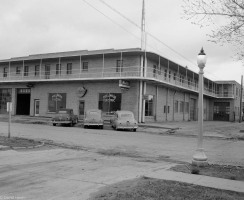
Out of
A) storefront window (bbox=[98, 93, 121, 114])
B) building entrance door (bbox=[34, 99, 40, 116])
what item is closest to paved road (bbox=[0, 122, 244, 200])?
storefront window (bbox=[98, 93, 121, 114])

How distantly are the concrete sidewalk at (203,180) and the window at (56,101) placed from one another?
3178 centimetres

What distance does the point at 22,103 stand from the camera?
4506 centimetres

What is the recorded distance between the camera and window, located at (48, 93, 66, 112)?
130 ft

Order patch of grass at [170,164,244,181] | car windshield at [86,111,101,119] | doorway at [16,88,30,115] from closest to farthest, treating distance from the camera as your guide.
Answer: patch of grass at [170,164,244,181] → car windshield at [86,111,101,119] → doorway at [16,88,30,115]

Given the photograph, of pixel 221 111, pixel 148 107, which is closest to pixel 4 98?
pixel 148 107

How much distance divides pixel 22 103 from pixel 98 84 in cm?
1392

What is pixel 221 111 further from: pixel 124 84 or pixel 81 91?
pixel 124 84

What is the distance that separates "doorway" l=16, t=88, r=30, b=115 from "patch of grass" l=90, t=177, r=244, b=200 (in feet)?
127

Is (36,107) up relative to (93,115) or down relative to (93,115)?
up

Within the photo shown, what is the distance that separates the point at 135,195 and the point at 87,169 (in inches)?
142

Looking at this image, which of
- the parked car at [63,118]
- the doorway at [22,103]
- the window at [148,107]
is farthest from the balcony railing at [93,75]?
the parked car at [63,118]

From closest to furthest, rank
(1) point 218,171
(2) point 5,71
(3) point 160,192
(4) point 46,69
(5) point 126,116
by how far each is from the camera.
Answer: (3) point 160,192
(1) point 218,171
(5) point 126,116
(4) point 46,69
(2) point 5,71

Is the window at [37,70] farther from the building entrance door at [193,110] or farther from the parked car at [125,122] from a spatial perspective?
the building entrance door at [193,110]

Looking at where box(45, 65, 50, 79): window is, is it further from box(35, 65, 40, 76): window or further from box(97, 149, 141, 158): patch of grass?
box(97, 149, 141, 158): patch of grass
